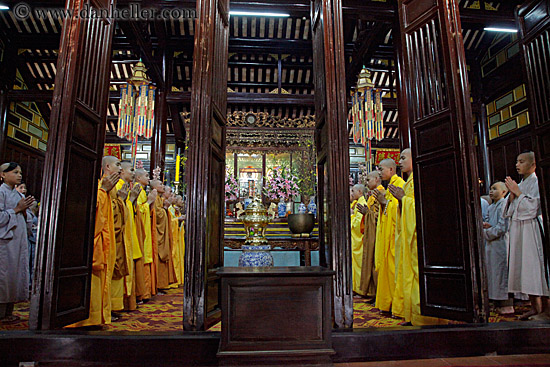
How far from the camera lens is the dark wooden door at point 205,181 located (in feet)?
6.62

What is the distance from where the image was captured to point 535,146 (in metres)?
2.74

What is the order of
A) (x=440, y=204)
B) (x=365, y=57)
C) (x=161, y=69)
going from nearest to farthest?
1. (x=440, y=204)
2. (x=365, y=57)
3. (x=161, y=69)

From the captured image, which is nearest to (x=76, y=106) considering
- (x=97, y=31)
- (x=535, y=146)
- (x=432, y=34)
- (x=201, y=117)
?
(x=97, y=31)

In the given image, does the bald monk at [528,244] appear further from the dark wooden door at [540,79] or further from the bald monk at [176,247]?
the bald monk at [176,247]

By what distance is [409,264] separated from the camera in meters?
2.51

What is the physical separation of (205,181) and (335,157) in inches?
32.3

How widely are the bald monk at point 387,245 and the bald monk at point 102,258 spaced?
215 centimetres

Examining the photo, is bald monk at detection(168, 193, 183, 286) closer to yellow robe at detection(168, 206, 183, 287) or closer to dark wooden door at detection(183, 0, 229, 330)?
yellow robe at detection(168, 206, 183, 287)

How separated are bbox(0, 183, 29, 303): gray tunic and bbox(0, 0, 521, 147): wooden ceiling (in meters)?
3.19

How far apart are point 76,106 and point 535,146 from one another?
3.39 m

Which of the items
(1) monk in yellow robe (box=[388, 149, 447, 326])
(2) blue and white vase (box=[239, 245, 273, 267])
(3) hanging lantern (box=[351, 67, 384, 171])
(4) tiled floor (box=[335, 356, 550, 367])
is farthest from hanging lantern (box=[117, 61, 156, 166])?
(4) tiled floor (box=[335, 356, 550, 367])

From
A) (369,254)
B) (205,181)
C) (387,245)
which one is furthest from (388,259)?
(205,181)

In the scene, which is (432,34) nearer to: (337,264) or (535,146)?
(535,146)

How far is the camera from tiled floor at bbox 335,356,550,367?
1612 mm
